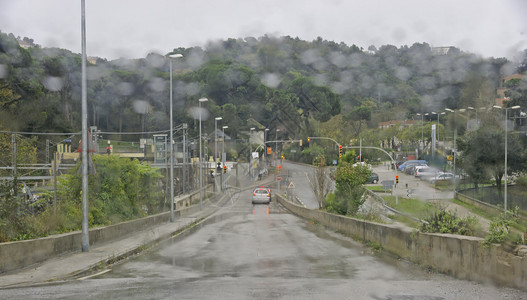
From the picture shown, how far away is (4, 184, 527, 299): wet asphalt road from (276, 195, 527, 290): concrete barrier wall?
8.9 inches

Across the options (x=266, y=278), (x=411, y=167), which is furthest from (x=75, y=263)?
(x=411, y=167)

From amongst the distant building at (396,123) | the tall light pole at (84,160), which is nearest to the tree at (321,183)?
the tall light pole at (84,160)

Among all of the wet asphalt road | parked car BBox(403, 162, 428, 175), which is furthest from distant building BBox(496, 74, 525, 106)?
the wet asphalt road

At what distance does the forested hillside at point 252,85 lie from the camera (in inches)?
1857

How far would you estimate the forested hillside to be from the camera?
4716 centimetres

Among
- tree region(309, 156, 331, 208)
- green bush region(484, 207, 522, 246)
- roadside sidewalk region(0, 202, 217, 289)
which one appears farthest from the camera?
tree region(309, 156, 331, 208)

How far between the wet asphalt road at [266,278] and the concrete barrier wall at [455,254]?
226 millimetres

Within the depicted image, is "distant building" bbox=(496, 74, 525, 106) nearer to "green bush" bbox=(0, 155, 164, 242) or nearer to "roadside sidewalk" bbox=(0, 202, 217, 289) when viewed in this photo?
"green bush" bbox=(0, 155, 164, 242)

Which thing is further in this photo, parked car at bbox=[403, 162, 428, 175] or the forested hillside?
parked car at bbox=[403, 162, 428, 175]

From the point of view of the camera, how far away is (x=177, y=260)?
1416 cm

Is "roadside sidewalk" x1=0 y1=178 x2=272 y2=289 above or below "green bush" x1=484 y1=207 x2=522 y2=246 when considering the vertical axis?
below

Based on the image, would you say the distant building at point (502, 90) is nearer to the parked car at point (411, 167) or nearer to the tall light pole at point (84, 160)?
the parked car at point (411, 167)

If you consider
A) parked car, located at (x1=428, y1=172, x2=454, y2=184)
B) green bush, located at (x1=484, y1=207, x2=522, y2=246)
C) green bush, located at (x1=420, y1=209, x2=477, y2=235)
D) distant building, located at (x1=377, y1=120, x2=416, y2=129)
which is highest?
distant building, located at (x1=377, y1=120, x2=416, y2=129)

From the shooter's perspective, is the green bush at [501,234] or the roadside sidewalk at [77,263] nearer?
the green bush at [501,234]
